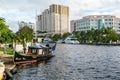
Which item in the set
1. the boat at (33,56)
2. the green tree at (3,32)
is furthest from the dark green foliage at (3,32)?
the boat at (33,56)

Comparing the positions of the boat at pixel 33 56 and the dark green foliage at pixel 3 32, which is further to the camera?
the dark green foliage at pixel 3 32

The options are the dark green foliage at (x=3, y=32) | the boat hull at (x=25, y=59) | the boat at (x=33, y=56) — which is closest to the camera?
the boat hull at (x=25, y=59)

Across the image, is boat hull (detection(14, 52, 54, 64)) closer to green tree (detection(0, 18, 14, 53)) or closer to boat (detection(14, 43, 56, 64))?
boat (detection(14, 43, 56, 64))

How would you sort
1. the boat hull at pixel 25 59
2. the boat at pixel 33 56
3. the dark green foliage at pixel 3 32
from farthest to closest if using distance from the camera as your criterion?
the dark green foliage at pixel 3 32 < the boat at pixel 33 56 < the boat hull at pixel 25 59

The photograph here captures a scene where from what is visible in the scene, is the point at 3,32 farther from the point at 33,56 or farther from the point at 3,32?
the point at 33,56

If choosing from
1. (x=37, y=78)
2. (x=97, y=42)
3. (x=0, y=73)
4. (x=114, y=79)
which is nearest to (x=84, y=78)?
(x=114, y=79)

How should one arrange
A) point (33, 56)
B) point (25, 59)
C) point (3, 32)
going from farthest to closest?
point (3, 32)
point (33, 56)
point (25, 59)

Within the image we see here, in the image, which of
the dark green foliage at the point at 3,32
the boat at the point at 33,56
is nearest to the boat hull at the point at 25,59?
the boat at the point at 33,56

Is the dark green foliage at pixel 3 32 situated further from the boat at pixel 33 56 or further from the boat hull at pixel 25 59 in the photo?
the boat hull at pixel 25 59

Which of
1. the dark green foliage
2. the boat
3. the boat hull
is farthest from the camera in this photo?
the dark green foliage

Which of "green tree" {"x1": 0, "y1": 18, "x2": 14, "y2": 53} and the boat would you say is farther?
"green tree" {"x1": 0, "y1": 18, "x2": 14, "y2": 53}

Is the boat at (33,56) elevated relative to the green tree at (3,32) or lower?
lower

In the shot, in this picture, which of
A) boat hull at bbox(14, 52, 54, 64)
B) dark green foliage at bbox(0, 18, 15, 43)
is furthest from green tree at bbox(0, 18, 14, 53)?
boat hull at bbox(14, 52, 54, 64)

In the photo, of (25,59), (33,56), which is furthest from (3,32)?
(25,59)
